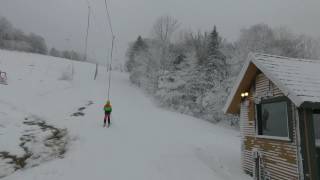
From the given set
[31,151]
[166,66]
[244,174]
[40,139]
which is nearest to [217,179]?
[244,174]

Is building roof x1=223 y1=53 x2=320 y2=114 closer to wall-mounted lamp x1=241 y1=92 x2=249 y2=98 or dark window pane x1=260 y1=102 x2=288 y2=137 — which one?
wall-mounted lamp x1=241 y1=92 x2=249 y2=98

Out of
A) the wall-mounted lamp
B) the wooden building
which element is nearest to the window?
the wooden building

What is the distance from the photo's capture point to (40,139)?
12797 mm

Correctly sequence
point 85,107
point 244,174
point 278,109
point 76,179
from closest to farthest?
point 76,179 → point 278,109 → point 244,174 → point 85,107

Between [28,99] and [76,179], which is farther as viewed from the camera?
[28,99]

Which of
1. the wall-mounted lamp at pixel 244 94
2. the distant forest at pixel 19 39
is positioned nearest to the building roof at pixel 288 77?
the wall-mounted lamp at pixel 244 94

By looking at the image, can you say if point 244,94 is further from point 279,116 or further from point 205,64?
point 205,64

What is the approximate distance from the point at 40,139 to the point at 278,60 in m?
11.2

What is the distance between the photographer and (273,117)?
9.68 metres

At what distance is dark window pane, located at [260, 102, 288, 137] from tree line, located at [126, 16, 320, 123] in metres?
18.3

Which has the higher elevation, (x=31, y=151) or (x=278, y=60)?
(x=278, y=60)

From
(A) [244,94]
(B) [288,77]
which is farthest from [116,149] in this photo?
(B) [288,77]

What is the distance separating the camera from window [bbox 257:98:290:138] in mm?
8977

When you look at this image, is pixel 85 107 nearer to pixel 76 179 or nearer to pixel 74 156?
pixel 74 156
